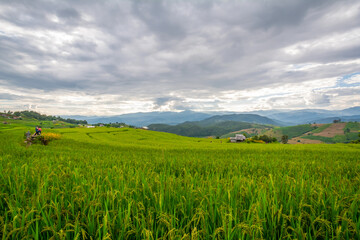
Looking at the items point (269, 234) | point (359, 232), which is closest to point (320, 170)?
point (359, 232)

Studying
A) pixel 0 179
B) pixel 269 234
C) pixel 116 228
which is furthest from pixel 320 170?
pixel 0 179

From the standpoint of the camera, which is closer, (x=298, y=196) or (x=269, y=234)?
(x=269, y=234)

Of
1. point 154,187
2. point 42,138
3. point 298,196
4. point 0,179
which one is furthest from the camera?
point 42,138

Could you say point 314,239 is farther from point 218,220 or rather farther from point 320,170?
point 320,170

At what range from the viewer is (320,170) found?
589 cm

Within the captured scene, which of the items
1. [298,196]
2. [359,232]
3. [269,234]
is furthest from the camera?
[298,196]

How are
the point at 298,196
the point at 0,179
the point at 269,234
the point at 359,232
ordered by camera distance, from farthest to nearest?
the point at 0,179 < the point at 298,196 < the point at 269,234 < the point at 359,232

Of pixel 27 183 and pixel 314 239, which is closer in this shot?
pixel 314 239

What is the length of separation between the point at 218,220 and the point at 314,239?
1.13 meters

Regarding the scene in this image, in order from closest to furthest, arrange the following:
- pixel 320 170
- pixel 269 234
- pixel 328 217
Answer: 1. pixel 269 234
2. pixel 328 217
3. pixel 320 170

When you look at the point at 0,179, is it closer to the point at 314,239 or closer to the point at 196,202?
the point at 196,202

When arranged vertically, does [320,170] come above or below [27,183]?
below

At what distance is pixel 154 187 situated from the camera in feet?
10.6

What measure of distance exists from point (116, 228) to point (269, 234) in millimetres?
1929
